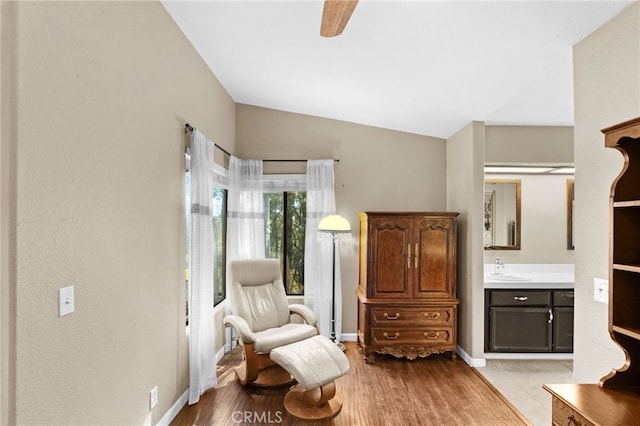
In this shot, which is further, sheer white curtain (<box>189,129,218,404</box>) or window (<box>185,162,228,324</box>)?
window (<box>185,162,228,324</box>)

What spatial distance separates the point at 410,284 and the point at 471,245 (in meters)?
0.75

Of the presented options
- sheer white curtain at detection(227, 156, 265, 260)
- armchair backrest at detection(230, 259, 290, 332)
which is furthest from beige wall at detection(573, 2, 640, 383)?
sheer white curtain at detection(227, 156, 265, 260)

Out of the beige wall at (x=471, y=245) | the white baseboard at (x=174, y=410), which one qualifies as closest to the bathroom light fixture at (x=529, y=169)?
the beige wall at (x=471, y=245)

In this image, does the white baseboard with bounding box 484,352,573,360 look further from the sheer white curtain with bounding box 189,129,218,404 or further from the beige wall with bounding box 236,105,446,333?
the sheer white curtain with bounding box 189,129,218,404

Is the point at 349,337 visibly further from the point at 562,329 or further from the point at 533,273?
the point at 533,273

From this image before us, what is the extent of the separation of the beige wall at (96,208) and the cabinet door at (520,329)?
3.10 meters

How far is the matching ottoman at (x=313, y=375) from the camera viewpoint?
7.80ft

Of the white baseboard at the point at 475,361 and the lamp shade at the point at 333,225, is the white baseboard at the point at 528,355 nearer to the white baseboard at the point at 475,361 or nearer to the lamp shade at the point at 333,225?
the white baseboard at the point at 475,361

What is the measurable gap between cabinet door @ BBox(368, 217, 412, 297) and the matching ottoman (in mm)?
1018

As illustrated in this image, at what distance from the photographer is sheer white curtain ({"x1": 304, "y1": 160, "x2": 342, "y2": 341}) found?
12.7 feet

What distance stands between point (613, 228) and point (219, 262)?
3433mm

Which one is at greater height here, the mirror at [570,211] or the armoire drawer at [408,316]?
the mirror at [570,211]

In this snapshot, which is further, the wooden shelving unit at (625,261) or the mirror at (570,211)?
the mirror at (570,211)

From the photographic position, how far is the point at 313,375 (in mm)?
2377
